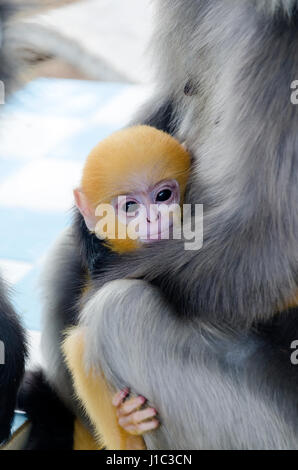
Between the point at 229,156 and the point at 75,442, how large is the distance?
1.74 feet

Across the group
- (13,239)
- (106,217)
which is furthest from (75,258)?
(13,239)

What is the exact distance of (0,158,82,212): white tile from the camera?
6.93 ft

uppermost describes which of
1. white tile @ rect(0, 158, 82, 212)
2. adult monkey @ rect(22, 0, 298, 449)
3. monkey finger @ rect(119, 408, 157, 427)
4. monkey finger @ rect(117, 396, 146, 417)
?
white tile @ rect(0, 158, 82, 212)

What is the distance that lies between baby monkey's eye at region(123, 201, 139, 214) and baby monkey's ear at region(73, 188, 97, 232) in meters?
0.05

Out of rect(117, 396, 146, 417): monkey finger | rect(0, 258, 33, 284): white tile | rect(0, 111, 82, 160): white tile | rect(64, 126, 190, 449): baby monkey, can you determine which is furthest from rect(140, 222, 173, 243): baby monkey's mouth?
rect(0, 111, 82, 160): white tile

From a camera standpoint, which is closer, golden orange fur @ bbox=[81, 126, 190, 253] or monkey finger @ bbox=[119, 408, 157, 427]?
monkey finger @ bbox=[119, 408, 157, 427]

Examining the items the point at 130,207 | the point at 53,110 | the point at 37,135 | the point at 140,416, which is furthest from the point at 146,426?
the point at 53,110

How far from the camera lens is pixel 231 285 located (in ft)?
3.05

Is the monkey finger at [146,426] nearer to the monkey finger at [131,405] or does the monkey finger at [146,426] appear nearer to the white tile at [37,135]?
the monkey finger at [131,405]

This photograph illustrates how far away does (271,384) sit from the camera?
3.18 feet

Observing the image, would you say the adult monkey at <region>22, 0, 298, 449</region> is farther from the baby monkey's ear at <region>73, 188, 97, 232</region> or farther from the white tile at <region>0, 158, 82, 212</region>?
the white tile at <region>0, 158, 82, 212</region>

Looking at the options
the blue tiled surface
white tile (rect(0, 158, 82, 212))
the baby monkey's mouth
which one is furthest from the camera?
white tile (rect(0, 158, 82, 212))

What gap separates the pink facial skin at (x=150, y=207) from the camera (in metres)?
1.07

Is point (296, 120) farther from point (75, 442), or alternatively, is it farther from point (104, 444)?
point (75, 442)
